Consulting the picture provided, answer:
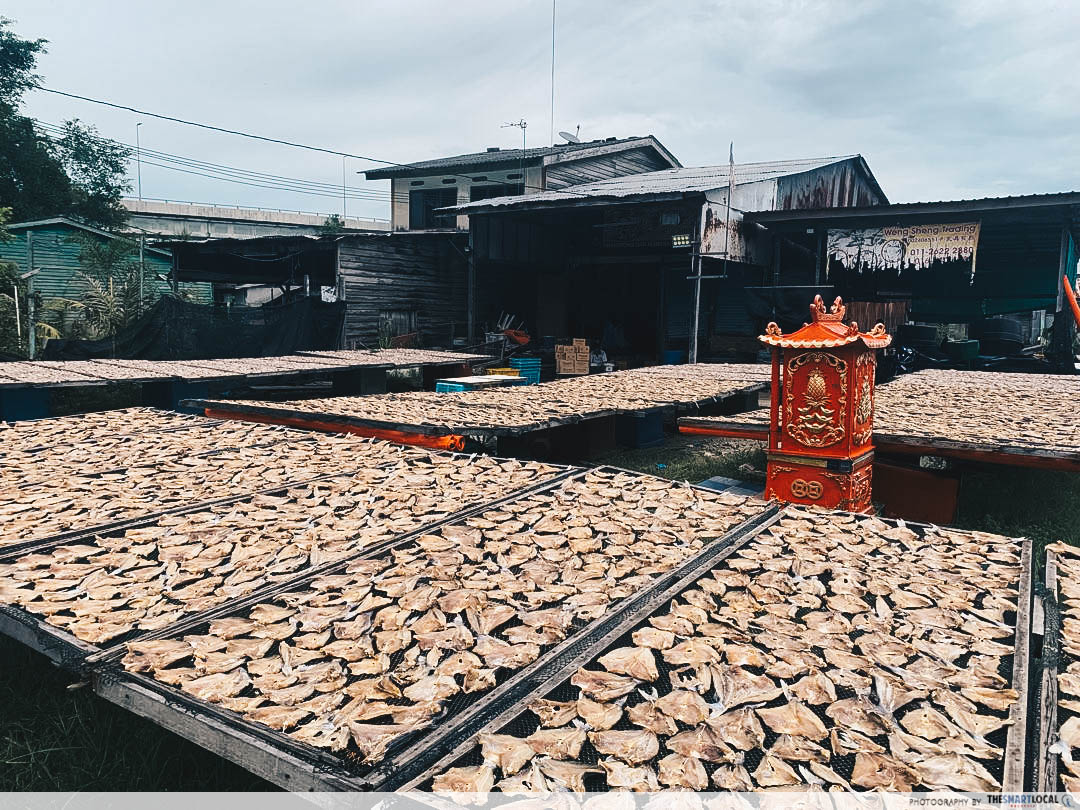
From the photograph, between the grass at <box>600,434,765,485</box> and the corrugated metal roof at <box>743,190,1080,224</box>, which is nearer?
the grass at <box>600,434,765,485</box>

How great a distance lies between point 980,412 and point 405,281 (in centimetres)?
1180

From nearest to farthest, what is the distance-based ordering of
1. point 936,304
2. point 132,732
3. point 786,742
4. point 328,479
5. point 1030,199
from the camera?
point 786,742 → point 132,732 → point 328,479 → point 1030,199 → point 936,304

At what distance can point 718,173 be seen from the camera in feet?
56.8

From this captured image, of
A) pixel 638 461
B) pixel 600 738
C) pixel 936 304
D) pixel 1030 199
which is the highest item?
pixel 1030 199

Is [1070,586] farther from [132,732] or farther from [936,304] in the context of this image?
[936,304]

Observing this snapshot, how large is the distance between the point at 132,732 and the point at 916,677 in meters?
→ 2.48

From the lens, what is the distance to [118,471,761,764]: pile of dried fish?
157 cm

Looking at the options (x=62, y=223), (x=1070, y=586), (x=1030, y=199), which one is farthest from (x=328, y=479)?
(x=62, y=223)

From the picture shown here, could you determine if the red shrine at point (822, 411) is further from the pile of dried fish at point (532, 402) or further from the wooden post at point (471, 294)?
the wooden post at point (471, 294)

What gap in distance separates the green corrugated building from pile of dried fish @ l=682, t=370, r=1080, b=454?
16674mm

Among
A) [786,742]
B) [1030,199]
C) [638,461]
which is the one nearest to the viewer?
[786,742]

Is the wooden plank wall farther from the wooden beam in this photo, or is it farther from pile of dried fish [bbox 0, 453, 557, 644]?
the wooden beam

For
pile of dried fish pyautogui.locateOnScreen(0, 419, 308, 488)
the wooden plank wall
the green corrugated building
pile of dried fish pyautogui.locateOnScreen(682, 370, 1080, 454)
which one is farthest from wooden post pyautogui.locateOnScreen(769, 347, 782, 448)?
the green corrugated building

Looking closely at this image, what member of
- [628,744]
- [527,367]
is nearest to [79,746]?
[628,744]
